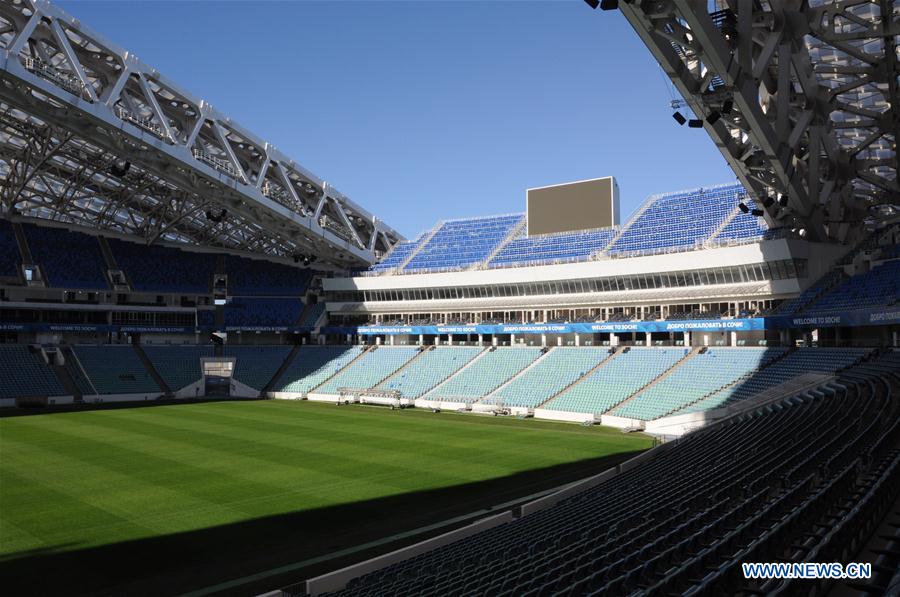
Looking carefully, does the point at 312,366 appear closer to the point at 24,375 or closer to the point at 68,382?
the point at 68,382

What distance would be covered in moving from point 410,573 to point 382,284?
2220 inches

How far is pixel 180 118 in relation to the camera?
45.8 m

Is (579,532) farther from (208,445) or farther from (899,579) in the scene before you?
(208,445)

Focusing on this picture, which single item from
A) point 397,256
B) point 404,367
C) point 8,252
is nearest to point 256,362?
point 404,367

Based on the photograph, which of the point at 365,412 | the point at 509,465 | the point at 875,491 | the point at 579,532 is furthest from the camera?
the point at 365,412

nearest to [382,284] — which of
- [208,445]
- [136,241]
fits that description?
[136,241]

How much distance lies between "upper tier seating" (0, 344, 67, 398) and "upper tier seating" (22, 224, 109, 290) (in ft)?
23.1

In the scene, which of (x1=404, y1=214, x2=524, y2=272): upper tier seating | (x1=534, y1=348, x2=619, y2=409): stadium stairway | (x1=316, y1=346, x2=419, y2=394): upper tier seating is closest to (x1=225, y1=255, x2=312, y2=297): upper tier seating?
(x1=316, y1=346, x2=419, y2=394): upper tier seating

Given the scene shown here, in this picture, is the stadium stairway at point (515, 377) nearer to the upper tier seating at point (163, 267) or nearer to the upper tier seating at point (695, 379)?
the upper tier seating at point (695, 379)

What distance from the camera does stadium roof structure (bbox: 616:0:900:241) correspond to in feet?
72.0

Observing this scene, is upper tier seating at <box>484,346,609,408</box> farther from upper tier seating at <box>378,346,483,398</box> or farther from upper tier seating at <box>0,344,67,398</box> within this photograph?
upper tier seating at <box>0,344,67,398</box>

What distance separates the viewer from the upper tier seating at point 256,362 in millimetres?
66812

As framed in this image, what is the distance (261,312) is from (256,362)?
6464 millimetres

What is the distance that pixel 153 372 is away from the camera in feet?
209
